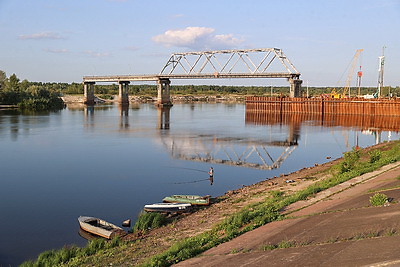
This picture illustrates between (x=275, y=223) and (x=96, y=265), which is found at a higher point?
(x=275, y=223)

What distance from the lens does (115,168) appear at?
1302 inches

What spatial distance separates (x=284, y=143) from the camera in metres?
48.6

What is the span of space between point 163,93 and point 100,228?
130 m

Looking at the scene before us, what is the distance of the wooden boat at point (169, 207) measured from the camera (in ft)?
66.8

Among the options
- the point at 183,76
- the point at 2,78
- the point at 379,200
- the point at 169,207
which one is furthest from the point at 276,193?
the point at 2,78

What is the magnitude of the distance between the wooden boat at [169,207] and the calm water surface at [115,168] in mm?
1105

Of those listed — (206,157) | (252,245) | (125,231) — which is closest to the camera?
(252,245)

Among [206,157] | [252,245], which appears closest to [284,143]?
[206,157]

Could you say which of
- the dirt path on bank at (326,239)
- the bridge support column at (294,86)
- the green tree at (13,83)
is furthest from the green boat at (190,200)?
the green tree at (13,83)

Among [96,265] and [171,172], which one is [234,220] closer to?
→ [96,265]

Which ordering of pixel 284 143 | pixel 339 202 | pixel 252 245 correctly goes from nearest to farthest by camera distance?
pixel 252 245 < pixel 339 202 < pixel 284 143

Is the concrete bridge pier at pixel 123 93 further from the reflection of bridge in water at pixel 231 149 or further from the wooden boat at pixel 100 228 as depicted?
the wooden boat at pixel 100 228

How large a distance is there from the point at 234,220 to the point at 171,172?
1635 cm

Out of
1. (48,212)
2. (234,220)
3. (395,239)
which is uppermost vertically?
(395,239)
